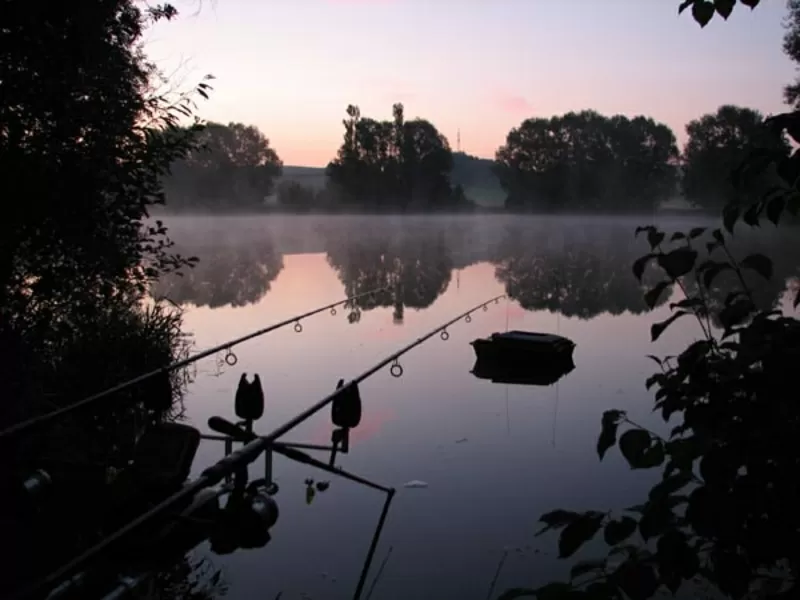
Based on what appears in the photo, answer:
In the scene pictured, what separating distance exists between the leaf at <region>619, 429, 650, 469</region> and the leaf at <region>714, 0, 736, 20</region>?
1.14m

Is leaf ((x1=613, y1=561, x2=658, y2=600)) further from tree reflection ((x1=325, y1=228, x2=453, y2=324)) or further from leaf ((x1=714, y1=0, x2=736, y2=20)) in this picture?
tree reflection ((x1=325, y1=228, x2=453, y2=324))

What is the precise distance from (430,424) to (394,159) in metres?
108

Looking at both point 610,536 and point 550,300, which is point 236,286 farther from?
point 610,536

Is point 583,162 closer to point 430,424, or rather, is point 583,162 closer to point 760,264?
point 430,424

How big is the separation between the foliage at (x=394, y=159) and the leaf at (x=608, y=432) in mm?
116834

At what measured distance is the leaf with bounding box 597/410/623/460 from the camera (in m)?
2.20

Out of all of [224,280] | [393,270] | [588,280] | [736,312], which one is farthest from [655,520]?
[393,270]

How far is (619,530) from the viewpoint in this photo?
2.11 metres

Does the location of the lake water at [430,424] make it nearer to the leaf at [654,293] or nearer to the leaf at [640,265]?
the leaf at [654,293]

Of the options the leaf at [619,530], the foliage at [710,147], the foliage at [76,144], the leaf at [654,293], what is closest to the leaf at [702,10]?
the leaf at [654,293]

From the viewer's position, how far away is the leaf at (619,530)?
6.87 feet

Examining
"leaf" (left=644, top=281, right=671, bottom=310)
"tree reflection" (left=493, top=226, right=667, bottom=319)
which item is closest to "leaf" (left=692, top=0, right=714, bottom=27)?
"leaf" (left=644, top=281, right=671, bottom=310)

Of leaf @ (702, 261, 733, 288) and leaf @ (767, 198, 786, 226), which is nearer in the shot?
leaf @ (767, 198, 786, 226)

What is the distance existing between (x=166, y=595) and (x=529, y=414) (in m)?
8.42
